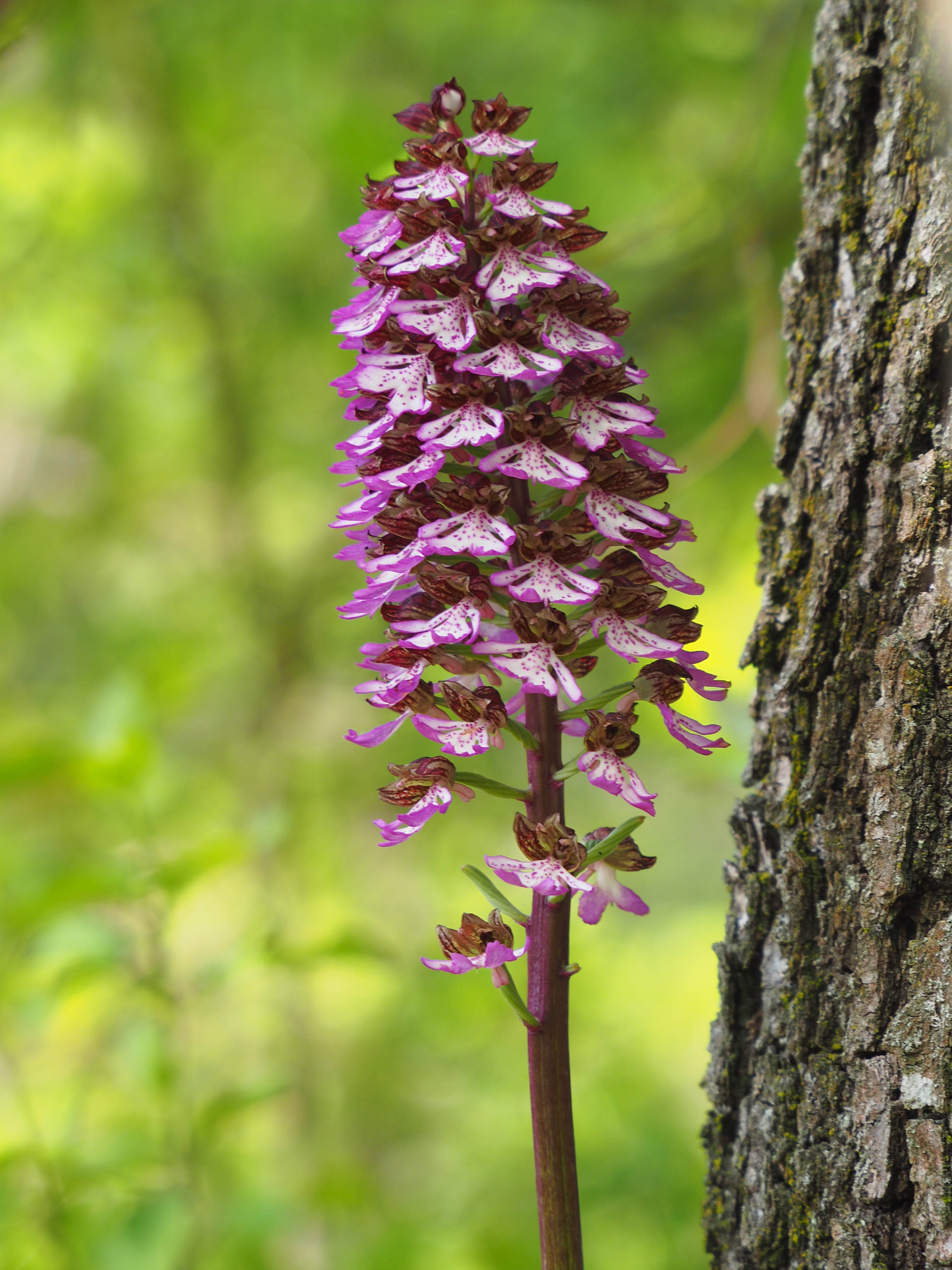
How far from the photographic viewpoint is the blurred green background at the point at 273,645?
229cm

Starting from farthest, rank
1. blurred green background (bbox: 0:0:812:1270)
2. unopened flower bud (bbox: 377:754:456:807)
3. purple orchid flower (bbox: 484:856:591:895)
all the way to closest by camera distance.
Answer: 1. blurred green background (bbox: 0:0:812:1270)
2. unopened flower bud (bbox: 377:754:456:807)
3. purple orchid flower (bbox: 484:856:591:895)

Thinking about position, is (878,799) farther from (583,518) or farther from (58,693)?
(58,693)

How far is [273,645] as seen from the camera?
503cm

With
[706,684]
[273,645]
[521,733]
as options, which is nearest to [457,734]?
[521,733]

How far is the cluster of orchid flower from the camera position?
93cm

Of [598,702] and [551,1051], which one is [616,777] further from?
[551,1051]

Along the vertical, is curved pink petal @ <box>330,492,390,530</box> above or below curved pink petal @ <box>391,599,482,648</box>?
above

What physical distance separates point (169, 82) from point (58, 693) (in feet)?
10.6

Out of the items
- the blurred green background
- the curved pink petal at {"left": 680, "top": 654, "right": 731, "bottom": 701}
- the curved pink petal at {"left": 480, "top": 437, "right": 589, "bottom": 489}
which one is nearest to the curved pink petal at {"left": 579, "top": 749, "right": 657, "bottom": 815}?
the curved pink petal at {"left": 680, "top": 654, "right": 731, "bottom": 701}

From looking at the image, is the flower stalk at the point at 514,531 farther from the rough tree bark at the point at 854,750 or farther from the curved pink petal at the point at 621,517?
the rough tree bark at the point at 854,750

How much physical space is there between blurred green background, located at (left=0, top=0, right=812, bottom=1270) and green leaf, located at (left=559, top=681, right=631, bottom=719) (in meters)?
1.18

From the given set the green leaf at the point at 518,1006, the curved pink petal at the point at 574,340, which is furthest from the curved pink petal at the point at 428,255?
the green leaf at the point at 518,1006

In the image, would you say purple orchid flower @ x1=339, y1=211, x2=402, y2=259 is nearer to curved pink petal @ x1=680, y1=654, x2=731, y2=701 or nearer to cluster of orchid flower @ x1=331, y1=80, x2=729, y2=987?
cluster of orchid flower @ x1=331, y1=80, x2=729, y2=987

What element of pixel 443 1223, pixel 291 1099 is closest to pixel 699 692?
pixel 443 1223
